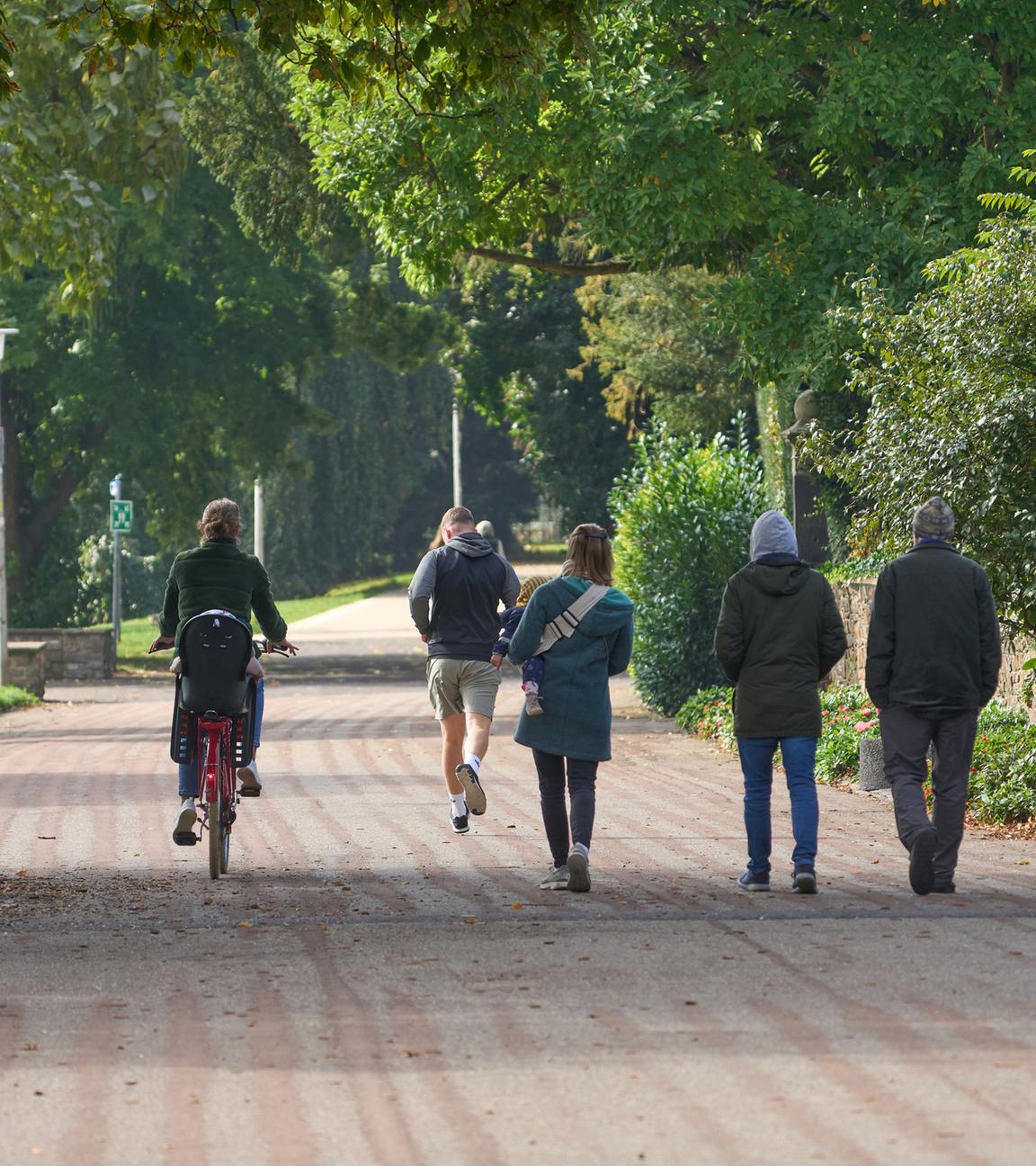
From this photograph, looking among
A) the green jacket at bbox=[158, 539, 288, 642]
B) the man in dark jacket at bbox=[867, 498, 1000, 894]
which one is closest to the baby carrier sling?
the man in dark jacket at bbox=[867, 498, 1000, 894]

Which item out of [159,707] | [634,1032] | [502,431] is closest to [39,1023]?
[634,1032]

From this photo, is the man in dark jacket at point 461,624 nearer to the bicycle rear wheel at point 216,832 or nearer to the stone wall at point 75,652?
the bicycle rear wheel at point 216,832

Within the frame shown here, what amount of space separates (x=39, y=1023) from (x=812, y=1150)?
272 centimetres

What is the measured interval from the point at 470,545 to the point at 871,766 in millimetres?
3859

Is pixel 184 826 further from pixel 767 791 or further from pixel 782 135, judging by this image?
pixel 782 135

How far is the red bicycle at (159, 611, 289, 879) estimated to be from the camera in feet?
31.2

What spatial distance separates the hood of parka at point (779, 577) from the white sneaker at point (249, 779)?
8.64 ft

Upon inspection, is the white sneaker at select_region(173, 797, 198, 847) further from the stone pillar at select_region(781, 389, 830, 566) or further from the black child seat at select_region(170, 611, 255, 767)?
the stone pillar at select_region(781, 389, 830, 566)

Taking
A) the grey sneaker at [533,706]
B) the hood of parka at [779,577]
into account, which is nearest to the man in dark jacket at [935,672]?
the hood of parka at [779,577]

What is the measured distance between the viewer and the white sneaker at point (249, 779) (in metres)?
→ 9.77

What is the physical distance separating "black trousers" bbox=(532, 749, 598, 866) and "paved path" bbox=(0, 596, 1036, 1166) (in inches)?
10.6

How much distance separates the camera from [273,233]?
2850 cm

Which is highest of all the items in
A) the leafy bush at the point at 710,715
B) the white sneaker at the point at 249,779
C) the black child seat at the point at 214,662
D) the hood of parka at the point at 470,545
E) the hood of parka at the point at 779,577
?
the hood of parka at the point at 470,545

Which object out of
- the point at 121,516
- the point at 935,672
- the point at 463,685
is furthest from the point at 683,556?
the point at 121,516
